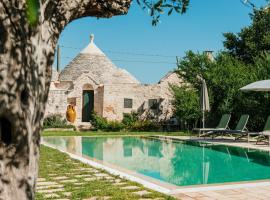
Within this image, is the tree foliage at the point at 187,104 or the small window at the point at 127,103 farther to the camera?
the small window at the point at 127,103

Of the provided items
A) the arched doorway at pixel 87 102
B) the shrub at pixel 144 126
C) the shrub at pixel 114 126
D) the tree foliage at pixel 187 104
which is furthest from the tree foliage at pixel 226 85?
the arched doorway at pixel 87 102

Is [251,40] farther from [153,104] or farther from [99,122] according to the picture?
[99,122]

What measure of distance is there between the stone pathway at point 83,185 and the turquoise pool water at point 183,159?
1.70 m

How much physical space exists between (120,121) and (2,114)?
2381 cm

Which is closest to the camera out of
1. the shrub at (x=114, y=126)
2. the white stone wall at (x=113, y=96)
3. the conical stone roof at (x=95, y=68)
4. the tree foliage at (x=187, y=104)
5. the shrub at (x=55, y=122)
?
the tree foliage at (x=187, y=104)

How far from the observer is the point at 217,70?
70.8ft

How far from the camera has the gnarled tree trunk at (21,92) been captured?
1682 mm

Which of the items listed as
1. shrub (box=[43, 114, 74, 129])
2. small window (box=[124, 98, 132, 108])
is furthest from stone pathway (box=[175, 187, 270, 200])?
small window (box=[124, 98, 132, 108])

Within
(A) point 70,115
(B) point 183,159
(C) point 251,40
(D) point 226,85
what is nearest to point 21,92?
(B) point 183,159

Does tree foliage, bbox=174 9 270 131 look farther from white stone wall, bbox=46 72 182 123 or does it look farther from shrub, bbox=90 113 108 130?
shrub, bbox=90 113 108 130

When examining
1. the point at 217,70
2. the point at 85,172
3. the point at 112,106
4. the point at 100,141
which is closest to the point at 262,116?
the point at 217,70

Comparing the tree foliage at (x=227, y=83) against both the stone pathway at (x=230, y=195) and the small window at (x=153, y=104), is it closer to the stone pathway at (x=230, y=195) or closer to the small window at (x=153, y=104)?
the small window at (x=153, y=104)

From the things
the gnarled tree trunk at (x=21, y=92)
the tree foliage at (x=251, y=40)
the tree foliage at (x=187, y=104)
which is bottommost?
the gnarled tree trunk at (x=21, y=92)

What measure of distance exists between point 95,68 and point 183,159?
1899 cm
